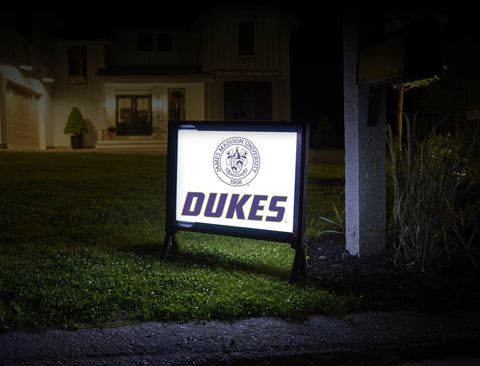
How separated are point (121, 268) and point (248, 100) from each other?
2004 centimetres

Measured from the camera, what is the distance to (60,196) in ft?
24.1

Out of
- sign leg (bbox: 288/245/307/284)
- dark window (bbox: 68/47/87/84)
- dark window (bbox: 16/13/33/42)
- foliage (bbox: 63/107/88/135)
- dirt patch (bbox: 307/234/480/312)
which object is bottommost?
dirt patch (bbox: 307/234/480/312)

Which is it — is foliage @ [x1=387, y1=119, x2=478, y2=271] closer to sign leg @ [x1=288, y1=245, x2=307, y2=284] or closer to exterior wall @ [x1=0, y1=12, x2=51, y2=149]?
sign leg @ [x1=288, y1=245, x2=307, y2=284]

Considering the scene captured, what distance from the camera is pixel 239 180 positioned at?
13.8 ft

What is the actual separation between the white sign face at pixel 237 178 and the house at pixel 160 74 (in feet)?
53.7

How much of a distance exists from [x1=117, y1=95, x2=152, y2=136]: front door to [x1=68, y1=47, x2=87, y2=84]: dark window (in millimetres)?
2022

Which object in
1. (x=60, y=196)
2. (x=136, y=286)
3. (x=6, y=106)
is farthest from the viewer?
(x=6, y=106)

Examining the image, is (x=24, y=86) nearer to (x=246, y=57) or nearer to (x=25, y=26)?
(x=25, y=26)

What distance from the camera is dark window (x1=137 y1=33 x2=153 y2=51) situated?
76.1 feet

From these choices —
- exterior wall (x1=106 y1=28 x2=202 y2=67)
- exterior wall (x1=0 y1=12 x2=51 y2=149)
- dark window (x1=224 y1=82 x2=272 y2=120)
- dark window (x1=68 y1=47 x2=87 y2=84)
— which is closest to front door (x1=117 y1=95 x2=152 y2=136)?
exterior wall (x1=106 y1=28 x2=202 y2=67)

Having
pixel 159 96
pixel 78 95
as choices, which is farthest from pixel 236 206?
pixel 78 95

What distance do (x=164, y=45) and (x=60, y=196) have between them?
17.6 m

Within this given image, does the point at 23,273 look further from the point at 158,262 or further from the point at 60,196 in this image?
the point at 60,196

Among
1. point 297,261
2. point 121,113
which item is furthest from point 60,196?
point 121,113
